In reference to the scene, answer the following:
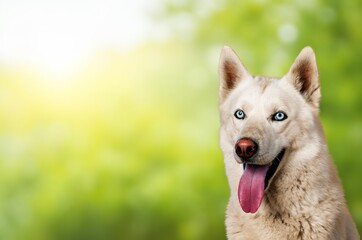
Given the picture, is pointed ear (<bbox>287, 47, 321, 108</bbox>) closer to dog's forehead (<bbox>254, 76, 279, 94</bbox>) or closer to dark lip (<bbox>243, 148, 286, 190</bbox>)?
dog's forehead (<bbox>254, 76, 279, 94</bbox>)

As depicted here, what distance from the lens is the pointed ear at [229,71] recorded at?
13.5 feet

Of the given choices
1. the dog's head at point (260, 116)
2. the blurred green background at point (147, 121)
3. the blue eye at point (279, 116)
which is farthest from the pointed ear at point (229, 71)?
the blurred green background at point (147, 121)

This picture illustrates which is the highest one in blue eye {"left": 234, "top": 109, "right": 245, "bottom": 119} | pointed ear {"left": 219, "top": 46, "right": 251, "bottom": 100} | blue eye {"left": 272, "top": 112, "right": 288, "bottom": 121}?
pointed ear {"left": 219, "top": 46, "right": 251, "bottom": 100}

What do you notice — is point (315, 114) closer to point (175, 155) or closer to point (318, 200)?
point (318, 200)

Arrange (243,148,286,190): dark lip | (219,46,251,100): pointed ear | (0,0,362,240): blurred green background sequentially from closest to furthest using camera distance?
(243,148,286,190): dark lip → (219,46,251,100): pointed ear → (0,0,362,240): blurred green background

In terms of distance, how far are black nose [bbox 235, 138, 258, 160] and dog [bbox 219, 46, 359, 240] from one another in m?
0.10

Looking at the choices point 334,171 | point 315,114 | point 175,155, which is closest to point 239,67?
point 315,114

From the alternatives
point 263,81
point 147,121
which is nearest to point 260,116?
point 263,81

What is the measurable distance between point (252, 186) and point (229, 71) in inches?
31.1

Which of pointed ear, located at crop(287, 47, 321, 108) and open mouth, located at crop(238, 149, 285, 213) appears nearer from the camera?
open mouth, located at crop(238, 149, 285, 213)

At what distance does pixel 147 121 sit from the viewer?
12.2 metres

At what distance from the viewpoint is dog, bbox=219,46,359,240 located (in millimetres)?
3746

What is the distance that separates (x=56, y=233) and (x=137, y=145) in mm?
2023

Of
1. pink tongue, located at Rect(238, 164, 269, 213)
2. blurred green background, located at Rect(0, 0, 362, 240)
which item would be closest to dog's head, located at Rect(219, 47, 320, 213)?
pink tongue, located at Rect(238, 164, 269, 213)
